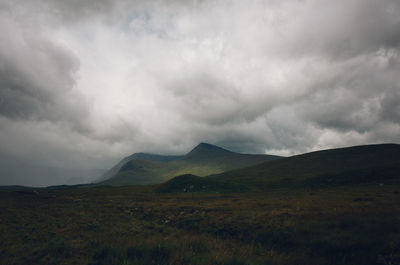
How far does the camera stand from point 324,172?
129m

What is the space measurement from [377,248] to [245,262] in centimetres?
712

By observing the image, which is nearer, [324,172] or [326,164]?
[324,172]

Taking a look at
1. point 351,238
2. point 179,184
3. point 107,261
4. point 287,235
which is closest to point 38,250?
point 107,261

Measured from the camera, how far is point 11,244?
12.1 meters

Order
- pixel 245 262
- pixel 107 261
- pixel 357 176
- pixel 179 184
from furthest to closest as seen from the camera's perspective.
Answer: pixel 179 184 → pixel 357 176 → pixel 107 261 → pixel 245 262

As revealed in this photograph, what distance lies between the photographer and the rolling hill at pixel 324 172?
242 ft

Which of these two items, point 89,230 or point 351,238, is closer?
point 351,238

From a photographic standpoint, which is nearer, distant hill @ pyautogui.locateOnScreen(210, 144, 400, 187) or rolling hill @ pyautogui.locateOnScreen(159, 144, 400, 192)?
rolling hill @ pyautogui.locateOnScreen(159, 144, 400, 192)

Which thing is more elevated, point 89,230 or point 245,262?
point 245,262

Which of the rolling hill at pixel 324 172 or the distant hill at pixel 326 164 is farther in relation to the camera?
the distant hill at pixel 326 164

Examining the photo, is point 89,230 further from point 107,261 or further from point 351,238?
point 351,238

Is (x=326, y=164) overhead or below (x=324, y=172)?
overhead

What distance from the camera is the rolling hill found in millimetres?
73750

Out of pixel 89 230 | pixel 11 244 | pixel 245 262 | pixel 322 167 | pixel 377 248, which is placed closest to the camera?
pixel 245 262
